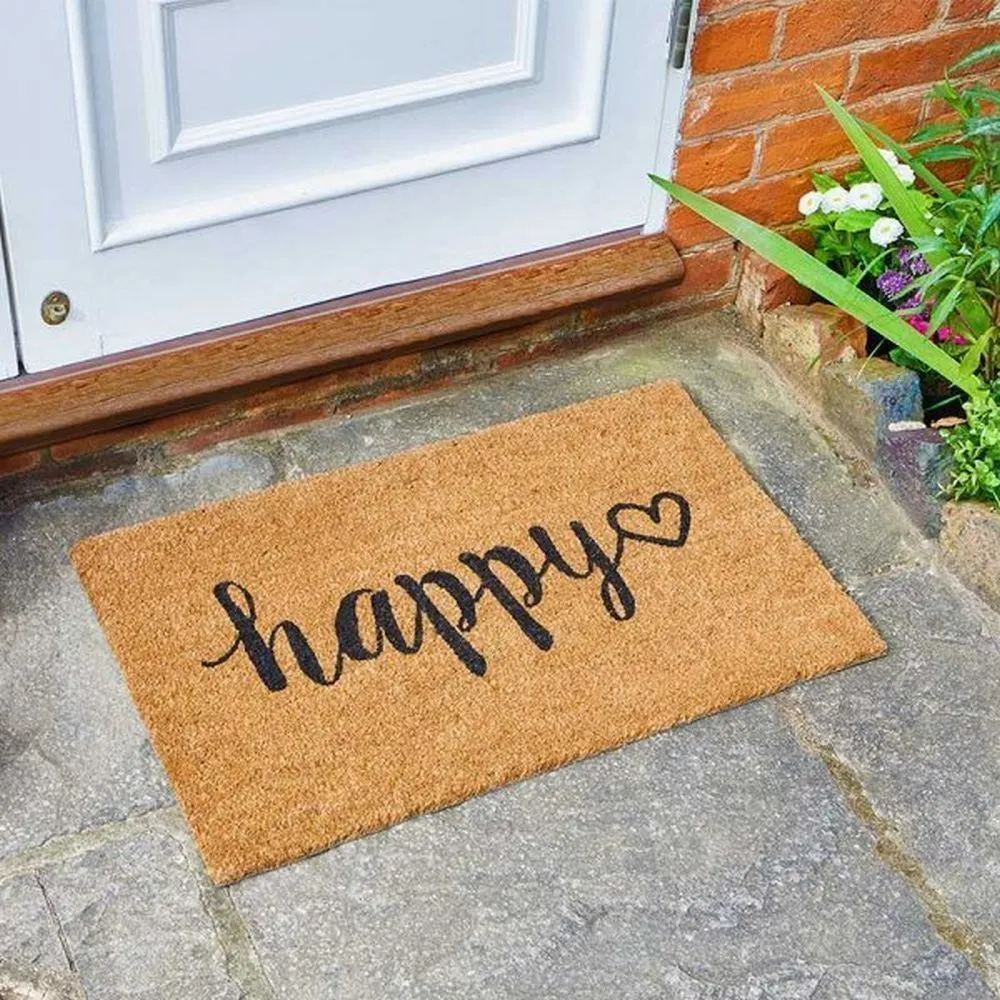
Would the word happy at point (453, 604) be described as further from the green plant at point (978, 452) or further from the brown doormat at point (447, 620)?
the green plant at point (978, 452)

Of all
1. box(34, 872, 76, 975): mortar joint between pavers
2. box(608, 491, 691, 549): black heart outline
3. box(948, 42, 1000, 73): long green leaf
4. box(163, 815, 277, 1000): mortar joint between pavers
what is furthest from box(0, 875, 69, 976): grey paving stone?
box(948, 42, 1000, 73): long green leaf

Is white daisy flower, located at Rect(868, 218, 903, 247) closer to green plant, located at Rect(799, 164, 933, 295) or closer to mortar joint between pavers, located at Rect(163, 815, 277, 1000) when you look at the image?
green plant, located at Rect(799, 164, 933, 295)

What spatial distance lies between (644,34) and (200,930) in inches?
52.2

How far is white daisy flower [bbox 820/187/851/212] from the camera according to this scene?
8.35ft

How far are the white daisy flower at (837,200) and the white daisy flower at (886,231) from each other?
75 millimetres

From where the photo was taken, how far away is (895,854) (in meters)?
2.03

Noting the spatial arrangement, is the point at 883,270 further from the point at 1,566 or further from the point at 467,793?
the point at 1,566

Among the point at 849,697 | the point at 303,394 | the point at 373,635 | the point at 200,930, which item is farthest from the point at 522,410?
the point at 200,930

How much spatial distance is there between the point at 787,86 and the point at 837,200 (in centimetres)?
19

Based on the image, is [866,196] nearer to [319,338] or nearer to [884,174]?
[884,174]

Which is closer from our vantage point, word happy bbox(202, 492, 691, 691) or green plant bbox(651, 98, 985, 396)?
word happy bbox(202, 492, 691, 691)

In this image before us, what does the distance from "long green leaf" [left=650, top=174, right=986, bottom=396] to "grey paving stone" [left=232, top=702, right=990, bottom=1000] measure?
2.05 feet

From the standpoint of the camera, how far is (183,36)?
2082 millimetres

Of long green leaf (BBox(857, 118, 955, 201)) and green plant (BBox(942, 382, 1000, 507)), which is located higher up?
long green leaf (BBox(857, 118, 955, 201))
